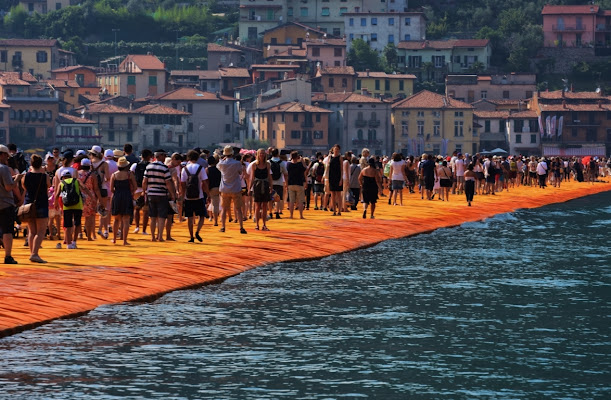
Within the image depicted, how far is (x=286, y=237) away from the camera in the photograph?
88.1 ft

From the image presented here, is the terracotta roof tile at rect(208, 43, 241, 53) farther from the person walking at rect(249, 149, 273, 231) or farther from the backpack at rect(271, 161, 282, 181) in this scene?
the person walking at rect(249, 149, 273, 231)

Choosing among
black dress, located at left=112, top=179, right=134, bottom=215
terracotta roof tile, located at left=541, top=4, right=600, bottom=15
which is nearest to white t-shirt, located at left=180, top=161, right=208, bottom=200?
black dress, located at left=112, top=179, right=134, bottom=215

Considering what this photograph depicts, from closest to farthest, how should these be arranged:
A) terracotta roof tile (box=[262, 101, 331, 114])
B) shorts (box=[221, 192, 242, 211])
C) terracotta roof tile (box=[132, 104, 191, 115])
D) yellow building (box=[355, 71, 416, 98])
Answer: shorts (box=[221, 192, 242, 211]) → terracotta roof tile (box=[262, 101, 331, 114]) → terracotta roof tile (box=[132, 104, 191, 115]) → yellow building (box=[355, 71, 416, 98])

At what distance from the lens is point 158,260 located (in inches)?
845

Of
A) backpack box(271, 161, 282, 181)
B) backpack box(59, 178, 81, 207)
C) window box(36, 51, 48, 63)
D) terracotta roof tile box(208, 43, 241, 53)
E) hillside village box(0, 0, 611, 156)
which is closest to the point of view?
backpack box(59, 178, 81, 207)

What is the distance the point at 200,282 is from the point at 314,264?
12.6 ft

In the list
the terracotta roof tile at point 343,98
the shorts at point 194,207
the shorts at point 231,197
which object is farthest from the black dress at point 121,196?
the terracotta roof tile at point 343,98

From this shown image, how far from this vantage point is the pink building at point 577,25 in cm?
16250

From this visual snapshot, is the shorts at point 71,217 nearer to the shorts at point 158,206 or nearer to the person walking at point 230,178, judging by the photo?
the shorts at point 158,206

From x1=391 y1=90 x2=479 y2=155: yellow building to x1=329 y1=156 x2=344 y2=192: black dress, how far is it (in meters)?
103

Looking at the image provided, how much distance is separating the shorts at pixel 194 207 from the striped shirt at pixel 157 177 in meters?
0.92

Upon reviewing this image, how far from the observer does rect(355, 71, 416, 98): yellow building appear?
146375mm

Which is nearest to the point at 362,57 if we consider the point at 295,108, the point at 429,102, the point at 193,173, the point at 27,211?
the point at 429,102

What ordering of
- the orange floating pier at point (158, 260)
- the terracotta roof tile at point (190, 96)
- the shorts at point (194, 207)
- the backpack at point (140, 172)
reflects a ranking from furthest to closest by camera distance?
the terracotta roof tile at point (190, 96) → the backpack at point (140, 172) → the shorts at point (194, 207) → the orange floating pier at point (158, 260)
